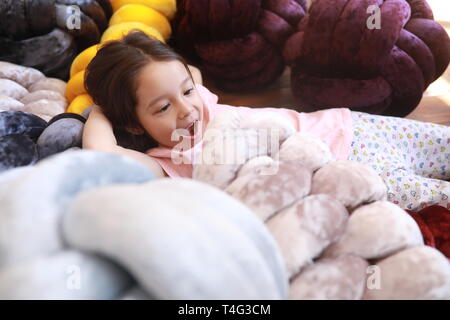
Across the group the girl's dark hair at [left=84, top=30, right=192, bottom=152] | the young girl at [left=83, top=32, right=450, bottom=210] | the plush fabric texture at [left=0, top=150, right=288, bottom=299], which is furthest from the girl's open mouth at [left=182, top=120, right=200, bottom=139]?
the plush fabric texture at [left=0, top=150, right=288, bottom=299]

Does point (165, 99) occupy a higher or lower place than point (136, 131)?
higher

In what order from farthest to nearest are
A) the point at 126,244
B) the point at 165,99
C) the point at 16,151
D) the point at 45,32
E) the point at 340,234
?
1. the point at 45,32
2. the point at 165,99
3. the point at 16,151
4. the point at 340,234
5. the point at 126,244

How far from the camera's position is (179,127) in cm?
93

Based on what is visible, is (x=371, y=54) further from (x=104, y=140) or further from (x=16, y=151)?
(x=16, y=151)

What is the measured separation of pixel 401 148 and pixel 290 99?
1.56 feet

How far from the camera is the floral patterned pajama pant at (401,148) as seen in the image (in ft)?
3.14

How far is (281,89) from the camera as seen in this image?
1470 millimetres

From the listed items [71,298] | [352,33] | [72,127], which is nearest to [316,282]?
[71,298]

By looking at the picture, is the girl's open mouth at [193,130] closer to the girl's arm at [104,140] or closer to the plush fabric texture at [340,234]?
the girl's arm at [104,140]

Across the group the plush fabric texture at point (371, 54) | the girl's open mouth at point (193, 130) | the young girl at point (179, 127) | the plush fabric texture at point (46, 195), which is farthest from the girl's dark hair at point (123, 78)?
the plush fabric texture at point (46, 195)

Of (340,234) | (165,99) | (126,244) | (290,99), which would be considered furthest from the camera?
(290,99)

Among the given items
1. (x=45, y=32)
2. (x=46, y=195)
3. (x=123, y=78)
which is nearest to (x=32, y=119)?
(x=123, y=78)

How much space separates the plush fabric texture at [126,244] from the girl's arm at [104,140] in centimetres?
49

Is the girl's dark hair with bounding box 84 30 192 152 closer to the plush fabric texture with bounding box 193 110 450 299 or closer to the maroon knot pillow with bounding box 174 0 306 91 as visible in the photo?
the maroon knot pillow with bounding box 174 0 306 91
